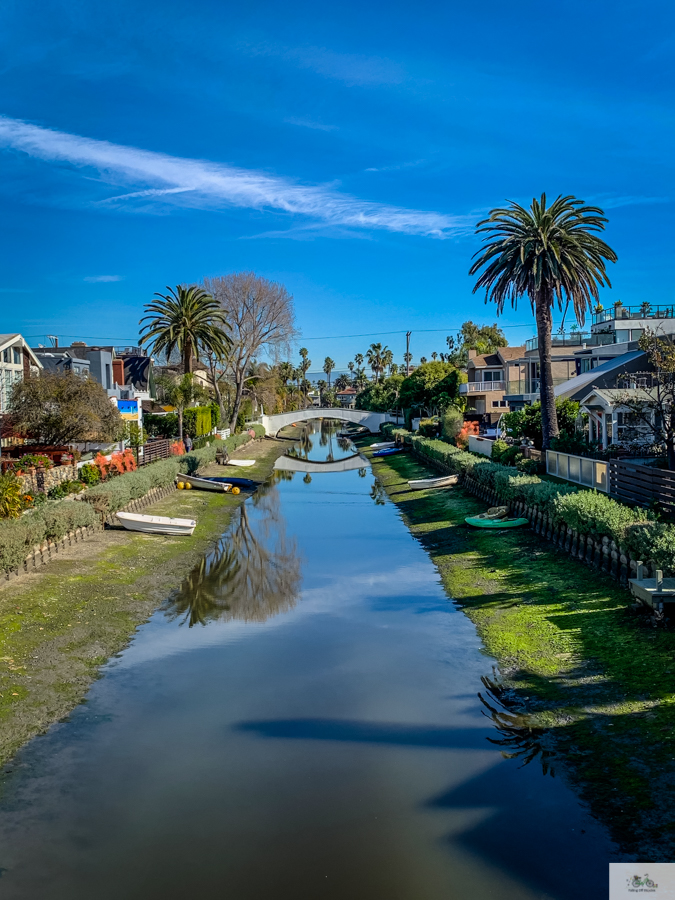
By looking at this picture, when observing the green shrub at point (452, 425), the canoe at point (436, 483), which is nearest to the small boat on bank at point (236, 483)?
the canoe at point (436, 483)

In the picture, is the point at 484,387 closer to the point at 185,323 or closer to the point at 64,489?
the point at 185,323

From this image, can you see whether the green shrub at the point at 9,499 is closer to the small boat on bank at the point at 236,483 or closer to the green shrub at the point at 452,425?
the small boat on bank at the point at 236,483

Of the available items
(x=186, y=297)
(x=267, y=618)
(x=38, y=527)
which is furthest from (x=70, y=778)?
(x=186, y=297)

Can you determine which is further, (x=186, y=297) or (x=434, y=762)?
(x=186, y=297)

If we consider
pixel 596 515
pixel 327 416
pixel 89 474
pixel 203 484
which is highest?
pixel 327 416

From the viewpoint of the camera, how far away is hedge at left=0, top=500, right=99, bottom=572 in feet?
69.7

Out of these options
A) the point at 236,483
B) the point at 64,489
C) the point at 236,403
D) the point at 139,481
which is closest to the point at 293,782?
the point at 64,489

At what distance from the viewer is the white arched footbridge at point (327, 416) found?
4141 inches

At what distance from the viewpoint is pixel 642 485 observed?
2328 cm

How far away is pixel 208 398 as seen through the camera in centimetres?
7906

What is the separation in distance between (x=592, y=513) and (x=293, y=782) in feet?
43.8

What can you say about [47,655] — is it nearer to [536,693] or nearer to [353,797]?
[353,797]

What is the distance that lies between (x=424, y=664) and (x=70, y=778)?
8.11m

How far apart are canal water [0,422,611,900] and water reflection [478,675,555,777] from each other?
119mm
